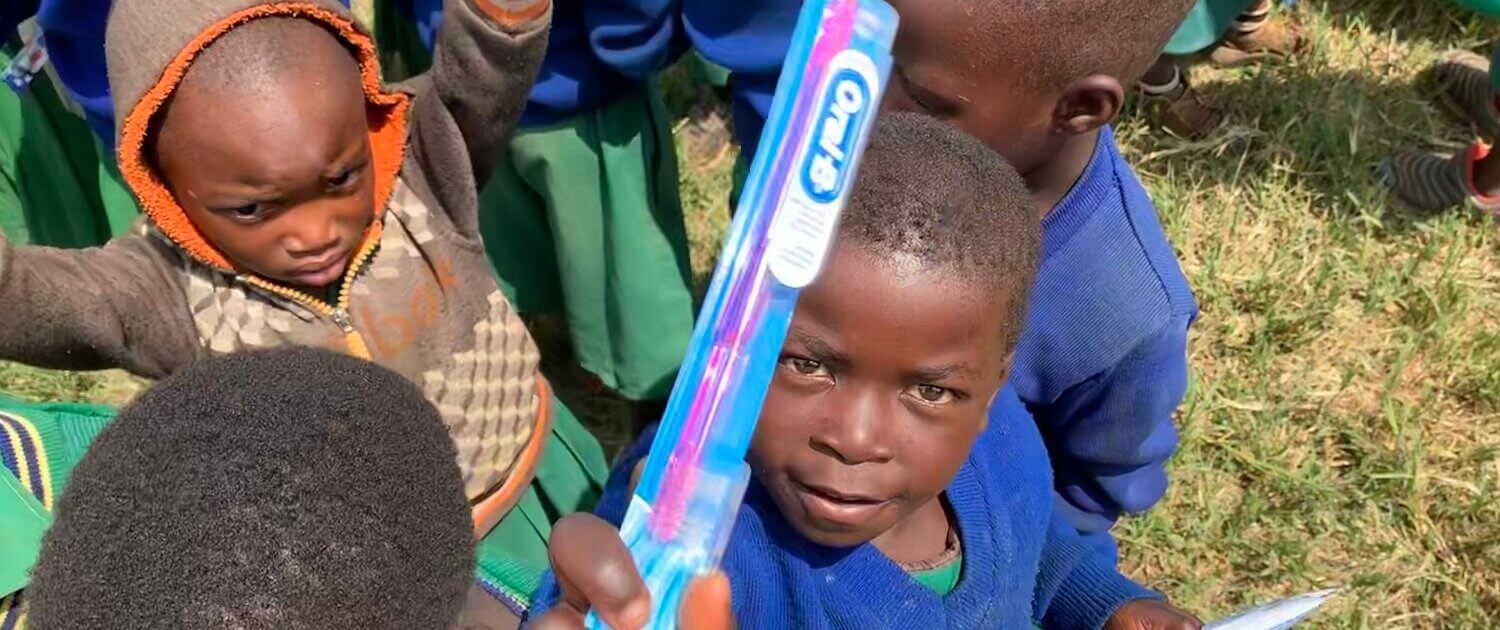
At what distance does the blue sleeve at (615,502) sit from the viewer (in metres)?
1.07

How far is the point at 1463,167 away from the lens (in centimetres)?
272

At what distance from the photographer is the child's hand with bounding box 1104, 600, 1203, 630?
131 centimetres

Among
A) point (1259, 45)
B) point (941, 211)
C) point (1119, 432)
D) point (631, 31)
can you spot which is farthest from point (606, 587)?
point (1259, 45)

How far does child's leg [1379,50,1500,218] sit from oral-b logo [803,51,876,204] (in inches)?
100

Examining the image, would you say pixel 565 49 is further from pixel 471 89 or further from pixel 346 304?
pixel 346 304

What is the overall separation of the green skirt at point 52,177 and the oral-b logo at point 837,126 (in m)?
1.53

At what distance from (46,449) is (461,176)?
0.58m

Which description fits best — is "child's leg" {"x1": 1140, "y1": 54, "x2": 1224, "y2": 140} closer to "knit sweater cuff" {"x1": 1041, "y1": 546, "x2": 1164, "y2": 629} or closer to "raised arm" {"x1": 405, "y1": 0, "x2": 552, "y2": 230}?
"knit sweater cuff" {"x1": 1041, "y1": 546, "x2": 1164, "y2": 629}

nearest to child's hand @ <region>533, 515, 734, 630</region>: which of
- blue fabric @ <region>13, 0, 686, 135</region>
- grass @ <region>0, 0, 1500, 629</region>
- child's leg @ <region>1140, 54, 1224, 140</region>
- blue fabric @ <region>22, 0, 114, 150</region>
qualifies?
blue fabric @ <region>13, 0, 686, 135</region>

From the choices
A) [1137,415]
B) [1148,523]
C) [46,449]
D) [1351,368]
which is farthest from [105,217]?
[1351,368]

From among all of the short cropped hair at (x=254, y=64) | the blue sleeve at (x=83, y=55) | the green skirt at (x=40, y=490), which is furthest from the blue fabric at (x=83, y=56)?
the green skirt at (x=40, y=490)

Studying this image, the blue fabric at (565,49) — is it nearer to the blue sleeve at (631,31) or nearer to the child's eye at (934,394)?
the blue sleeve at (631,31)

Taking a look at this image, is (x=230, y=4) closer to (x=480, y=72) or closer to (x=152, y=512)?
(x=480, y=72)

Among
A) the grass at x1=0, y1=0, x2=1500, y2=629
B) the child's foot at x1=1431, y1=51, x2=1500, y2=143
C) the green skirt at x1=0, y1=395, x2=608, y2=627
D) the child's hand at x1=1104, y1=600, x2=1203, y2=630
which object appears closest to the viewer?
the green skirt at x1=0, y1=395, x2=608, y2=627
